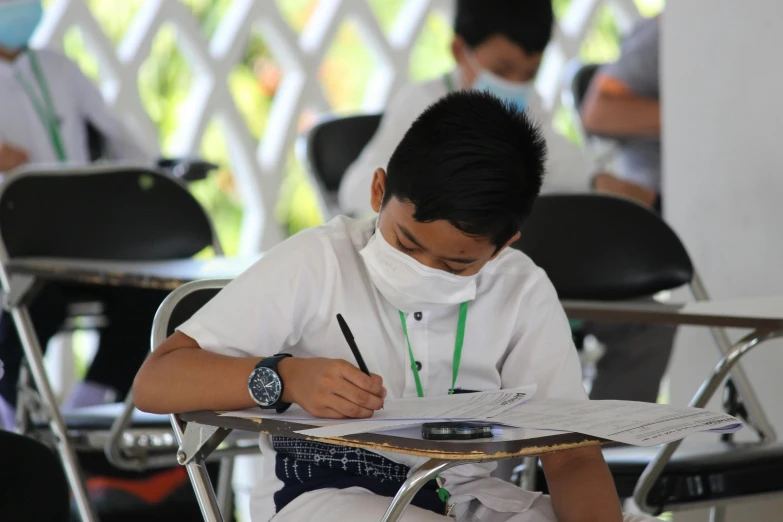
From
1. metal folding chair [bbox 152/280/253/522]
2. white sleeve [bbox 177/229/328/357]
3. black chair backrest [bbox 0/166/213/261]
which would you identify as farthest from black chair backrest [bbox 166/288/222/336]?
black chair backrest [bbox 0/166/213/261]

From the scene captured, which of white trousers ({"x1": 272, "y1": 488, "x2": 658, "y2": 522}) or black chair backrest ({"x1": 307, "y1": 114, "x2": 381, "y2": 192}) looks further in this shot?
black chair backrest ({"x1": 307, "y1": 114, "x2": 381, "y2": 192})

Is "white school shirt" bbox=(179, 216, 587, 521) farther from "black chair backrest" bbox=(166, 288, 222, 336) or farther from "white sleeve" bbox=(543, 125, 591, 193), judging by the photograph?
"white sleeve" bbox=(543, 125, 591, 193)

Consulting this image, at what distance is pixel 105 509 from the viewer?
1888mm

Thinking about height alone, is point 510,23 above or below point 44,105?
above

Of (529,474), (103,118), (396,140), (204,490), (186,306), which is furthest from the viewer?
(103,118)

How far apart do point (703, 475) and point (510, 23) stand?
1.05 m

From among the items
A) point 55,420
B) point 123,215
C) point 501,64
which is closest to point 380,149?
point 501,64

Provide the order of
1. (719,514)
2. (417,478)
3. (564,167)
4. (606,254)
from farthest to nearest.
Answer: (564,167) → (606,254) → (719,514) → (417,478)

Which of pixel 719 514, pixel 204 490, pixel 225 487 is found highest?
pixel 204 490

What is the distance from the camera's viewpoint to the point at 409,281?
1.09m

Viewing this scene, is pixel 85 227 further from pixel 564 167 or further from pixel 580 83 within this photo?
pixel 580 83

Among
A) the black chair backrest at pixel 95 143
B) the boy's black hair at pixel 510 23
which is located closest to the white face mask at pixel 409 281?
the boy's black hair at pixel 510 23

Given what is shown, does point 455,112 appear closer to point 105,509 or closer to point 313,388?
point 313,388

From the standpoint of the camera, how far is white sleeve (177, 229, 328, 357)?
1.06 meters
